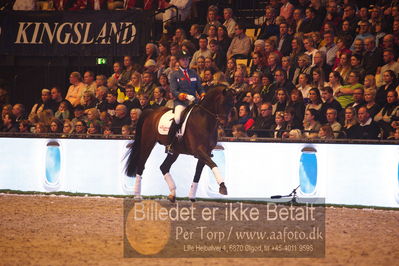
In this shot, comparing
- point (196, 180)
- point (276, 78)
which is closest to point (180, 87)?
point (196, 180)

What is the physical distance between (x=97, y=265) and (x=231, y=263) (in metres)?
1.63

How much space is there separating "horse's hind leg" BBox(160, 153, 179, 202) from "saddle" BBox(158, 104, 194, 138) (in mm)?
567

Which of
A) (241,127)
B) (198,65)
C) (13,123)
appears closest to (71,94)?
(13,123)

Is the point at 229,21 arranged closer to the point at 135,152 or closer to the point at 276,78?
the point at 276,78

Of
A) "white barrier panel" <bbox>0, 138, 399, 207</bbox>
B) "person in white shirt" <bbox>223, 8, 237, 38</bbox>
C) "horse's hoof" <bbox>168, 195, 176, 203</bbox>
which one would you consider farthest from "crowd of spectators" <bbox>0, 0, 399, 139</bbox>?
"horse's hoof" <bbox>168, 195, 176, 203</bbox>

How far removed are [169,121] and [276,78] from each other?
316cm

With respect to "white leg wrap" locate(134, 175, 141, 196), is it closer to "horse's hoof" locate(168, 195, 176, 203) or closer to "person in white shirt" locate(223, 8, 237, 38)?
"horse's hoof" locate(168, 195, 176, 203)

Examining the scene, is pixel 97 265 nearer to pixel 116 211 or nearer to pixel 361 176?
pixel 116 211

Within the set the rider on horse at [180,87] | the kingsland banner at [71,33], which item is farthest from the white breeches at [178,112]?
the kingsland banner at [71,33]

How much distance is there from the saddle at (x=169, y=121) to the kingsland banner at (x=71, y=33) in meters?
4.96

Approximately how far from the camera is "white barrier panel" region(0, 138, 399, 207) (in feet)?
46.4

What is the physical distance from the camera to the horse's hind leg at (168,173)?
14859mm

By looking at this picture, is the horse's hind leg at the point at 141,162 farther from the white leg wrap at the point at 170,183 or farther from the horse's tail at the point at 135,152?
the white leg wrap at the point at 170,183

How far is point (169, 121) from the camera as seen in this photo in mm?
15172
